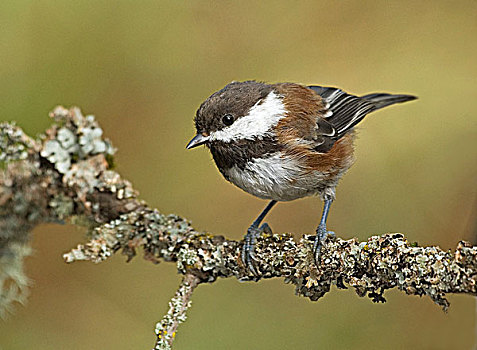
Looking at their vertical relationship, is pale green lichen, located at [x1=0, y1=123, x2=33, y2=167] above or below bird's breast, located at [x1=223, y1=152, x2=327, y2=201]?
below

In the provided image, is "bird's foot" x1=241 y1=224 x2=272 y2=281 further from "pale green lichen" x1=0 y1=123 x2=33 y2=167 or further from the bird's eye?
"pale green lichen" x1=0 y1=123 x2=33 y2=167

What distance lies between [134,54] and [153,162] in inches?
35.2

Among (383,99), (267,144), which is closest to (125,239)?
(267,144)

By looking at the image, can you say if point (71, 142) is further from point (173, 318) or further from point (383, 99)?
point (383, 99)

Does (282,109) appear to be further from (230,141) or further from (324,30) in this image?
(324,30)

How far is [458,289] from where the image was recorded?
1.62 metres

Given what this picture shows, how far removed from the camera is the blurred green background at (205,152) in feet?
11.5

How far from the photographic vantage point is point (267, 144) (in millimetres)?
2516

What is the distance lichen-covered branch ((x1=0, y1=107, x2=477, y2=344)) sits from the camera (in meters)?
1.87

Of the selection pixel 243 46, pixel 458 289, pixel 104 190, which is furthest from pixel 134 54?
pixel 458 289

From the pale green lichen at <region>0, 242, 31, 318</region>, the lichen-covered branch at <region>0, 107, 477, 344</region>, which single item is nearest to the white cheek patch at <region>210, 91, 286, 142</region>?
the lichen-covered branch at <region>0, 107, 477, 344</region>

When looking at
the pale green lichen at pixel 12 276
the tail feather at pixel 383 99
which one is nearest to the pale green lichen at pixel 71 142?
the pale green lichen at pixel 12 276

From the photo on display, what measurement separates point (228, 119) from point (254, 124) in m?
0.13

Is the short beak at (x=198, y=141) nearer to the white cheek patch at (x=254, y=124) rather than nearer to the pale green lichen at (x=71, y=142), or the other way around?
the white cheek patch at (x=254, y=124)
